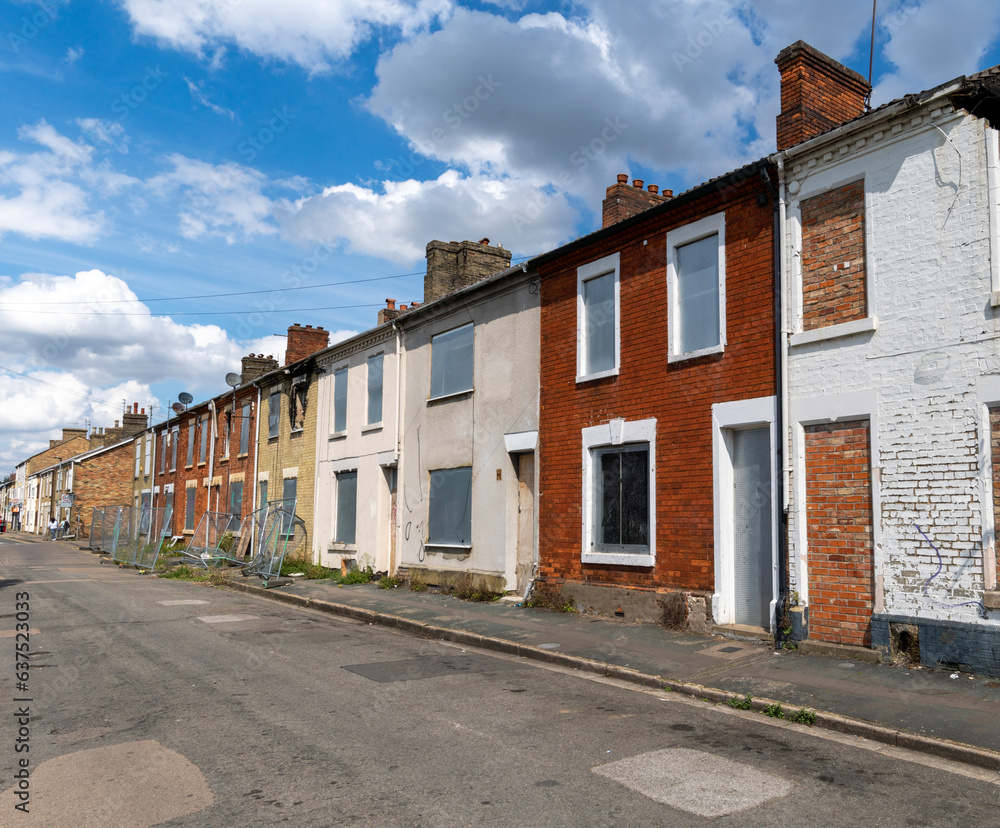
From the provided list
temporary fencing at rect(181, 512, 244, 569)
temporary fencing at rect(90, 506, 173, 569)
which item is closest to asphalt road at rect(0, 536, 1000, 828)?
temporary fencing at rect(181, 512, 244, 569)

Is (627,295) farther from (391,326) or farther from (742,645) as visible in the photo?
(391,326)

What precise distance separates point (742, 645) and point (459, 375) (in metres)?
8.46

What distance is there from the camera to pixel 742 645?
9.49 meters

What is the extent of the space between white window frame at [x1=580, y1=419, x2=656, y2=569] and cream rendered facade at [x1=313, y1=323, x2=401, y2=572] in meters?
6.59

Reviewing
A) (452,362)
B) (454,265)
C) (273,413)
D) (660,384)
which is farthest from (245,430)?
(660,384)

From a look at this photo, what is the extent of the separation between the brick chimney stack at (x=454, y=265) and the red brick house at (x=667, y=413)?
5214 millimetres

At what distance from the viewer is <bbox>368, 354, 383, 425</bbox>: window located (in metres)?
19.2

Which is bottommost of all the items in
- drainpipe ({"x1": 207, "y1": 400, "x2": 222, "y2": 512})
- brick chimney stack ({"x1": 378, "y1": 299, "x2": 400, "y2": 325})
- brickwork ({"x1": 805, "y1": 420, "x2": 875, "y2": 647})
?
brickwork ({"x1": 805, "y1": 420, "x2": 875, "y2": 647})

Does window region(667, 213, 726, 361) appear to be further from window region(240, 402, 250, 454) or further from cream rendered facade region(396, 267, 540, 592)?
window region(240, 402, 250, 454)

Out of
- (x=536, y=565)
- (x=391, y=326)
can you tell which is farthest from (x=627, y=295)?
(x=391, y=326)

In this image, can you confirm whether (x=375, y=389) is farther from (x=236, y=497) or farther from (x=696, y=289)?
(x=236, y=497)

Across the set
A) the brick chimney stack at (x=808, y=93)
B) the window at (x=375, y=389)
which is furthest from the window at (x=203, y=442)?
the brick chimney stack at (x=808, y=93)

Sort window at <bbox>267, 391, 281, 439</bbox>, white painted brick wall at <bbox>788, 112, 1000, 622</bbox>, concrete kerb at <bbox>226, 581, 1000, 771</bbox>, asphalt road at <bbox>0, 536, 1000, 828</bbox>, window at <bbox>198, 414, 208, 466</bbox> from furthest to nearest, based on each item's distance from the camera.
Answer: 1. window at <bbox>198, 414, 208, 466</bbox>
2. window at <bbox>267, 391, 281, 439</bbox>
3. white painted brick wall at <bbox>788, 112, 1000, 622</bbox>
4. concrete kerb at <bbox>226, 581, 1000, 771</bbox>
5. asphalt road at <bbox>0, 536, 1000, 828</bbox>

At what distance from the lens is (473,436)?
15477 mm
